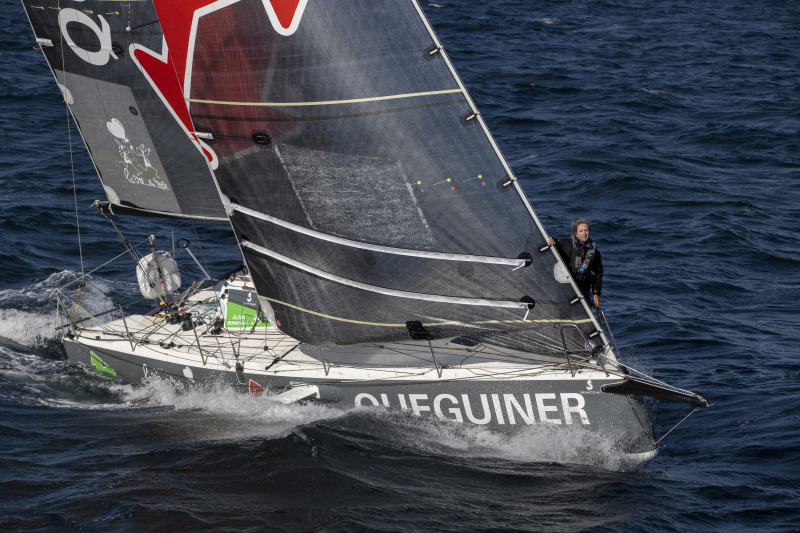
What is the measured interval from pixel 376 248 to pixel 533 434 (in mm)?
2783

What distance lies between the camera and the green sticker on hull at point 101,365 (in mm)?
13945

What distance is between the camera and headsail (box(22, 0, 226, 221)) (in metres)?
13.0

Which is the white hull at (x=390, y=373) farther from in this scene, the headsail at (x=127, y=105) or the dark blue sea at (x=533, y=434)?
the headsail at (x=127, y=105)

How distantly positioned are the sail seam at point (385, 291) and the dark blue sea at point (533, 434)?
1.58 metres

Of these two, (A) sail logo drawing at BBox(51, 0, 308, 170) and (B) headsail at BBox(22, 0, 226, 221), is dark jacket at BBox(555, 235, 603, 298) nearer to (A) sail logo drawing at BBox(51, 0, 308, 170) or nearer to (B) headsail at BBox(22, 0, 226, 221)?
(A) sail logo drawing at BBox(51, 0, 308, 170)

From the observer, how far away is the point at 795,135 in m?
23.8

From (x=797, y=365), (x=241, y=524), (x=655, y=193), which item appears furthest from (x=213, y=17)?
(x=655, y=193)

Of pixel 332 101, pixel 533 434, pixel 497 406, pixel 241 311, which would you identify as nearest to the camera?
pixel 332 101

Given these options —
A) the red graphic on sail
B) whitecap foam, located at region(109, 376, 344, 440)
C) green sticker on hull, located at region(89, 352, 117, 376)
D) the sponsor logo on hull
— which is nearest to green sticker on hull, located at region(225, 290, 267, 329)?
whitecap foam, located at region(109, 376, 344, 440)

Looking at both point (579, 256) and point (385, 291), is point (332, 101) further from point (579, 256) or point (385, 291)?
point (579, 256)

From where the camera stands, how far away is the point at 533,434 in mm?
11062

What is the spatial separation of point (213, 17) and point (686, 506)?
7.15m

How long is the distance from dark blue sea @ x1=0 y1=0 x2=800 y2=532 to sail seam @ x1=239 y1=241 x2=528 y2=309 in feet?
5.18

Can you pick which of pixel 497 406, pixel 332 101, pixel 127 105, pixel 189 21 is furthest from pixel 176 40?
pixel 497 406
